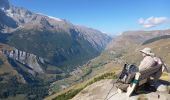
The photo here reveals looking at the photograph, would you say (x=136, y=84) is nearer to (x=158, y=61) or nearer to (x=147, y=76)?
(x=147, y=76)

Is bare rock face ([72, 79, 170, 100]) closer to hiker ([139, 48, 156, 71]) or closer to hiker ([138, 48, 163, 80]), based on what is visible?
hiker ([138, 48, 163, 80])

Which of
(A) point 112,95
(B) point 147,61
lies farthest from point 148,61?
(A) point 112,95

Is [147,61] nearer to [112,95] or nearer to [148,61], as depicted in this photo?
[148,61]

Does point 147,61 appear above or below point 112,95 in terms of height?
above

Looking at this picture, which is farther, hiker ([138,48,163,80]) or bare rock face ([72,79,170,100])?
bare rock face ([72,79,170,100])

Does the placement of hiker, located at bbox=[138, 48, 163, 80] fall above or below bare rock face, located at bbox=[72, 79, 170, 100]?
above

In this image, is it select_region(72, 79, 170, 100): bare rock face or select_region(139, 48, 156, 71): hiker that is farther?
select_region(72, 79, 170, 100): bare rock face

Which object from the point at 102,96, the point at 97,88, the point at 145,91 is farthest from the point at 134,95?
the point at 97,88

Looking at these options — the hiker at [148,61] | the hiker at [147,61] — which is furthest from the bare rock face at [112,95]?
the hiker at [147,61]

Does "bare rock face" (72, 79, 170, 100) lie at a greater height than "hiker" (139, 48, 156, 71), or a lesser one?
lesser

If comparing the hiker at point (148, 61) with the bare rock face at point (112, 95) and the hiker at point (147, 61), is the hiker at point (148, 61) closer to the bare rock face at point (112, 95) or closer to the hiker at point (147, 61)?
the hiker at point (147, 61)

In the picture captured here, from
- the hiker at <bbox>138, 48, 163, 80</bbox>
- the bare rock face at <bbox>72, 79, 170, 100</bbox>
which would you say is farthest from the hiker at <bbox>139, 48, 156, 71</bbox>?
the bare rock face at <bbox>72, 79, 170, 100</bbox>
